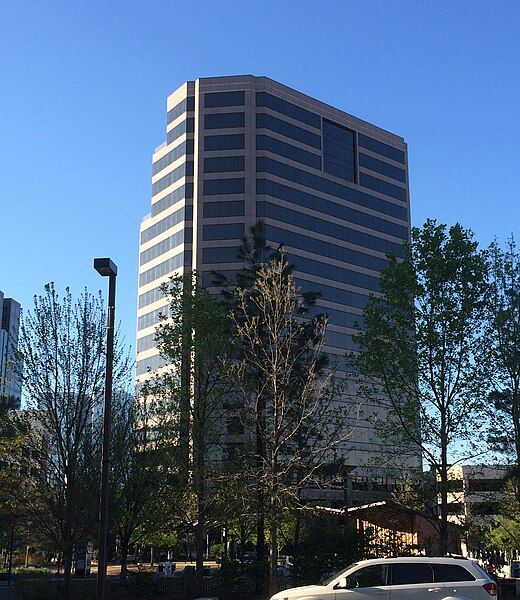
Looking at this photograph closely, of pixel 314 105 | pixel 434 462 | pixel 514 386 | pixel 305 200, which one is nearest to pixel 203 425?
pixel 434 462

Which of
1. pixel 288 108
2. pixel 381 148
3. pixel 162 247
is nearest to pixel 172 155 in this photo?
pixel 162 247

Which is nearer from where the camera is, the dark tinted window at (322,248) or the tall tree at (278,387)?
the tall tree at (278,387)

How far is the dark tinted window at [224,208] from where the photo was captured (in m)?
96.2

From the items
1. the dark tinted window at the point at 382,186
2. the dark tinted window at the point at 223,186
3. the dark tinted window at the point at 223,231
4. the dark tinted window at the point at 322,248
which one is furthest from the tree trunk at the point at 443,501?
the dark tinted window at the point at 382,186

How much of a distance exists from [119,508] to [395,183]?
90046 millimetres

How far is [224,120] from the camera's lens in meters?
100

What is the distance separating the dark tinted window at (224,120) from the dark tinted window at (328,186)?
6.18 m

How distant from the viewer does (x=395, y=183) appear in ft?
375

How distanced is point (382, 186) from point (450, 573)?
98.7m

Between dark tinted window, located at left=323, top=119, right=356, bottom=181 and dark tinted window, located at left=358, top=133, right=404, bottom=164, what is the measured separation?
1.83m

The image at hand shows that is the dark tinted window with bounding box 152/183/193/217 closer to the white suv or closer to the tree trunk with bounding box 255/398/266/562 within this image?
the tree trunk with bounding box 255/398/266/562

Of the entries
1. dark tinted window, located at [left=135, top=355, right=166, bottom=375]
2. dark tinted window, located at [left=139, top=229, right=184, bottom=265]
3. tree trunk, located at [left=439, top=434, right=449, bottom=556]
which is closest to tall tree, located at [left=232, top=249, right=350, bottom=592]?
tree trunk, located at [left=439, top=434, right=449, bottom=556]

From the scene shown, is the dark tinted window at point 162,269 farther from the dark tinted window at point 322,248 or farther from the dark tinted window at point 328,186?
the dark tinted window at point 328,186

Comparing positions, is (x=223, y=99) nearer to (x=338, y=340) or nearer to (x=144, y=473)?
(x=338, y=340)
